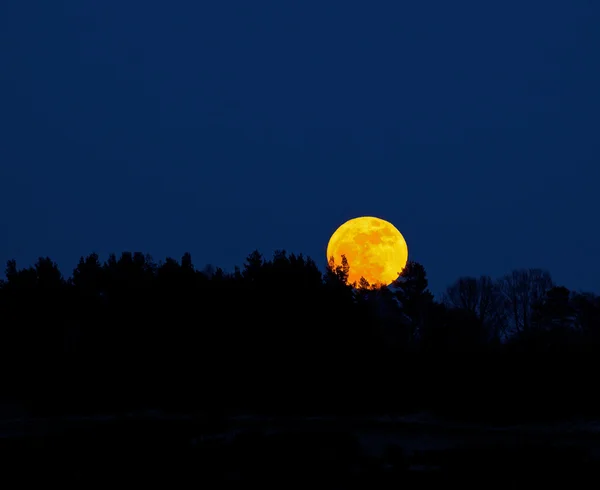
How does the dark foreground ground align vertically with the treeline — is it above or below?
below

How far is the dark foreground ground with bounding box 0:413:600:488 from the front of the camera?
1942cm

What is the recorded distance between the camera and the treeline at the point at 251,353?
31484mm

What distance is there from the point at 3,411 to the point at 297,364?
38.5 ft

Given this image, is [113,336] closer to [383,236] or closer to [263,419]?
[263,419]

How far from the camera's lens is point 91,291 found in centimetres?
4288

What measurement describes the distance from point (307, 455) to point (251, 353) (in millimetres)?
14023

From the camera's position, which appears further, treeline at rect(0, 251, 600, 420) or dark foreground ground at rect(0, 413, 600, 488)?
treeline at rect(0, 251, 600, 420)

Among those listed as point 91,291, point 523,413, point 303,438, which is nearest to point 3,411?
point 91,291

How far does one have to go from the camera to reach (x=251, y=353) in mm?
35562

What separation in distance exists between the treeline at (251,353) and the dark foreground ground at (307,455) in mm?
1998

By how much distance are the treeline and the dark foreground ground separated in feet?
6.56

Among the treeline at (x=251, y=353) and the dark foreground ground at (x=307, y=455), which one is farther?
the treeline at (x=251, y=353)

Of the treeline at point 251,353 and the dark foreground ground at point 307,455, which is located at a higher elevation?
the treeline at point 251,353

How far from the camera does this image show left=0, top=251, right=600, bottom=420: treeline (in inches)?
1240
